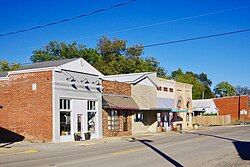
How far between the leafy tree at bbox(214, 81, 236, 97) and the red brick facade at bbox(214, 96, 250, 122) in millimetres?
57134

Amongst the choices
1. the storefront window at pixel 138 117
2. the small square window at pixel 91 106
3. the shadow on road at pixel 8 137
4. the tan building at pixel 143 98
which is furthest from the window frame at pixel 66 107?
the storefront window at pixel 138 117

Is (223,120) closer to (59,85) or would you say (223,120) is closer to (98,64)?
(98,64)

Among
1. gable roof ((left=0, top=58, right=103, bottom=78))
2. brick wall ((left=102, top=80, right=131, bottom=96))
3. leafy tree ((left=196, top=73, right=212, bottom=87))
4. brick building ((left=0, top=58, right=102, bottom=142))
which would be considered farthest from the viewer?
leafy tree ((left=196, top=73, right=212, bottom=87))

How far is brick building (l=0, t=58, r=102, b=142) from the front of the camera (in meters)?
31.7

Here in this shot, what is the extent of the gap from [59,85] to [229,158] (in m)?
17.1

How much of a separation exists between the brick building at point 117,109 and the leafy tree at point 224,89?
118 metres

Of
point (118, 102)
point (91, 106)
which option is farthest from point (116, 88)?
point (91, 106)

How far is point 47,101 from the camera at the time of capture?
31766mm

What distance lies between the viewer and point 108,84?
40000mm

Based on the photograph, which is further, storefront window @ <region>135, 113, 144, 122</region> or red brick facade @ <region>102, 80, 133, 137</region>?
storefront window @ <region>135, 113, 144, 122</region>

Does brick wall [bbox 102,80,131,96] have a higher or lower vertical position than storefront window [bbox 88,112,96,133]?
higher

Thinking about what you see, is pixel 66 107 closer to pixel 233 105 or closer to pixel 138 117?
pixel 138 117

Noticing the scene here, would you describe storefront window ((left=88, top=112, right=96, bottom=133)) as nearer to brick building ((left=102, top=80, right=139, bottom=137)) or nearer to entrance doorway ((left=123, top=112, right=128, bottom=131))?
brick building ((left=102, top=80, right=139, bottom=137))

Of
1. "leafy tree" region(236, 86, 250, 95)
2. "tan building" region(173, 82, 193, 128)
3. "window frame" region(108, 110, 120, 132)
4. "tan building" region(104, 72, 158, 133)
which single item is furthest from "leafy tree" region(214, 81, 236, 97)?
"window frame" region(108, 110, 120, 132)
